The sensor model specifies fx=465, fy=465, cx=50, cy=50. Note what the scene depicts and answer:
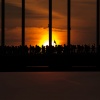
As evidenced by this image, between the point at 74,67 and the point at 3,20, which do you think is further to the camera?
the point at 3,20

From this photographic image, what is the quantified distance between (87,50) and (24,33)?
6.31 meters

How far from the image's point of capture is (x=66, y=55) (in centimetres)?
3434

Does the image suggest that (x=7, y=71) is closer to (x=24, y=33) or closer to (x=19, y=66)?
(x=19, y=66)

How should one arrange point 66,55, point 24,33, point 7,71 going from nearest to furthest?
point 7,71 → point 66,55 → point 24,33

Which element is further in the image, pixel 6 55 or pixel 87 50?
pixel 87 50

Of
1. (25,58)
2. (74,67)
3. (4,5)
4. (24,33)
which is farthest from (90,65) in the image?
(4,5)

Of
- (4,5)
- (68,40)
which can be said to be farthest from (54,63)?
(4,5)

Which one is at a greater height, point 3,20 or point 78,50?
point 3,20

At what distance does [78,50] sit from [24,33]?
569 cm

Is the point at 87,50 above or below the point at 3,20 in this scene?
below

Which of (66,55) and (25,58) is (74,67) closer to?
(66,55)

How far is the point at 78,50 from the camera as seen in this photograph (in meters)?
36.5

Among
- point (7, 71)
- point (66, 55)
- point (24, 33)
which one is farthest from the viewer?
Answer: point (24, 33)

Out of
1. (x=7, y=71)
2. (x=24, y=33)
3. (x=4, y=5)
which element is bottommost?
(x=7, y=71)
